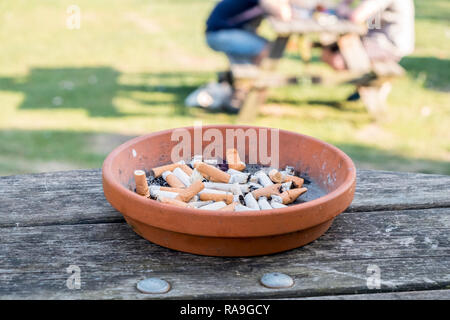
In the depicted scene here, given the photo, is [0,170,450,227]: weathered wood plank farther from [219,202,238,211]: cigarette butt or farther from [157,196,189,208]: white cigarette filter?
[219,202,238,211]: cigarette butt

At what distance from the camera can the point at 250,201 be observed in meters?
1.23

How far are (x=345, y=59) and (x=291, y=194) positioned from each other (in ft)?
9.62

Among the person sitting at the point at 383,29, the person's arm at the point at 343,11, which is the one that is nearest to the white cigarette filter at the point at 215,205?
the person sitting at the point at 383,29

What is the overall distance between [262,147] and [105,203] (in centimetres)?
44

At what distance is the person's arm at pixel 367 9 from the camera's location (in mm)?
4023

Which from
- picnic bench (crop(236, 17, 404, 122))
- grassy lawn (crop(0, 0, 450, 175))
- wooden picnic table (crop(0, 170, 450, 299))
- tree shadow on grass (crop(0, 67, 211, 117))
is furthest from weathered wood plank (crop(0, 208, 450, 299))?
tree shadow on grass (crop(0, 67, 211, 117))

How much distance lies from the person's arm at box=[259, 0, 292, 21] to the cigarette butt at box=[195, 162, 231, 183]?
2690mm

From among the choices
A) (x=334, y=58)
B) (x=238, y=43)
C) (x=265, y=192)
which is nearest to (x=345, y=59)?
(x=334, y=58)

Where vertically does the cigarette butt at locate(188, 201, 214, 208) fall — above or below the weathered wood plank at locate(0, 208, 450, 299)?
above

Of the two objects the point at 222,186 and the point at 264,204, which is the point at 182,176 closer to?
the point at 222,186

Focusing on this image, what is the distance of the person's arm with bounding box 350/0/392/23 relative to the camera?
402 centimetres
